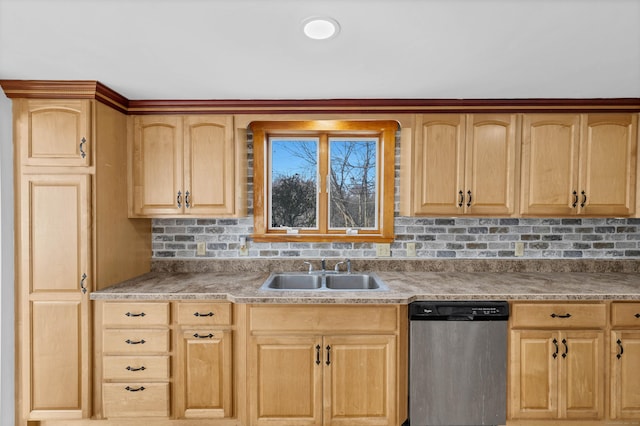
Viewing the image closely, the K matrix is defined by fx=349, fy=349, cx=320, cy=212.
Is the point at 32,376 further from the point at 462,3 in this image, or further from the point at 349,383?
the point at 462,3

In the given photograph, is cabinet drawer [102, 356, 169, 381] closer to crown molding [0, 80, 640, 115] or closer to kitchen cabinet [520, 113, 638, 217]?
crown molding [0, 80, 640, 115]

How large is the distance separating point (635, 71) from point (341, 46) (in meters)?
1.72

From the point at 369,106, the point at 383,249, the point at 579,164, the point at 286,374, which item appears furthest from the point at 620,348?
the point at 369,106

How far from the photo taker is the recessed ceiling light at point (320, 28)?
1464mm

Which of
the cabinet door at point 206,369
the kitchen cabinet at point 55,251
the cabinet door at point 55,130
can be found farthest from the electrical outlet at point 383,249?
Answer: the cabinet door at point 55,130

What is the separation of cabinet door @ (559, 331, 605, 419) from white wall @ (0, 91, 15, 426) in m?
3.44

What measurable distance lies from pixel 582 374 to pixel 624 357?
284 mm

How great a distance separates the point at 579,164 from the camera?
2494mm

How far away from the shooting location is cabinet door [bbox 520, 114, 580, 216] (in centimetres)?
249

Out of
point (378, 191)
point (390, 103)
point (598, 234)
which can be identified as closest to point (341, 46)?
point (390, 103)

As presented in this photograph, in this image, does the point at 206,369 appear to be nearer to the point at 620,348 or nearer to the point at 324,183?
the point at 324,183

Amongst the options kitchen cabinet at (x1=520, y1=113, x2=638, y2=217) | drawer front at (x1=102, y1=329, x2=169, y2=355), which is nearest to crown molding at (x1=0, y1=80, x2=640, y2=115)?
kitchen cabinet at (x1=520, y1=113, x2=638, y2=217)

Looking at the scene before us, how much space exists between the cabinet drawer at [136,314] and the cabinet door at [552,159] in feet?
8.53

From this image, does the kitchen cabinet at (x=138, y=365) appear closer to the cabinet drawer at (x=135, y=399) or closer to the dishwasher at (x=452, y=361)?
the cabinet drawer at (x=135, y=399)
